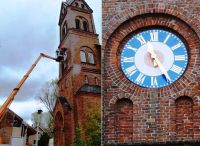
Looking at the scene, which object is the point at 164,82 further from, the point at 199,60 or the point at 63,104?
the point at 63,104

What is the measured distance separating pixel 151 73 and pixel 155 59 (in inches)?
14.9

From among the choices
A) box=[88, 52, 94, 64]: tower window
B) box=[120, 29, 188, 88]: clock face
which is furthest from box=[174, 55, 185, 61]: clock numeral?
box=[88, 52, 94, 64]: tower window

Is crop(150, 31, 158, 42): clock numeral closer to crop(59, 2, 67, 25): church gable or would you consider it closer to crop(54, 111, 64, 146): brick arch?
crop(54, 111, 64, 146): brick arch

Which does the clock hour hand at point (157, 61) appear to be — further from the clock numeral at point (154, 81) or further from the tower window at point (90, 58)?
the tower window at point (90, 58)

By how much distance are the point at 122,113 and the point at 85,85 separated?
24404mm

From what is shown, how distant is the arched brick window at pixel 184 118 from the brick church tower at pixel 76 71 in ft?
62.4

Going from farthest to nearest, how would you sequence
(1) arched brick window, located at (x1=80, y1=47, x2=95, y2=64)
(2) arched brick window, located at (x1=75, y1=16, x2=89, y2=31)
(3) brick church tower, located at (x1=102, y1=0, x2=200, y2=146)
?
(2) arched brick window, located at (x1=75, y1=16, x2=89, y2=31) < (1) arched brick window, located at (x1=80, y1=47, x2=95, y2=64) < (3) brick church tower, located at (x1=102, y1=0, x2=200, y2=146)

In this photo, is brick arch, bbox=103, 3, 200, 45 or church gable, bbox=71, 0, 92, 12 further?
church gable, bbox=71, 0, 92, 12

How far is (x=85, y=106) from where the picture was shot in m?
33.7

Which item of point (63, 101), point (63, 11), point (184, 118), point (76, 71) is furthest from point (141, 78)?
point (63, 11)

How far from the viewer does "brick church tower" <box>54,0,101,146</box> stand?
34094mm

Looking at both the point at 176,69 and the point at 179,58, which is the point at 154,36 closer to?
the point at 179,58

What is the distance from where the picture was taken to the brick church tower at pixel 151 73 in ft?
33.7

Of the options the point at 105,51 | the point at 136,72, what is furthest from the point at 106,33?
the point at 136,72
